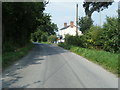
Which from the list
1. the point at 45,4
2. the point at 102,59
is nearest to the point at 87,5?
the point at 45,4

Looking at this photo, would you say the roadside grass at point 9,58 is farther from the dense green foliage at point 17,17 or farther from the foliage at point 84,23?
the foliage at point 84,23

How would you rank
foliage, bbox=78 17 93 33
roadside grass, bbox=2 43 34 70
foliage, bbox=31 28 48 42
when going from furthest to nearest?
foliage, bbox=31 28 48 42, foliage, bbox=78 17 93 33, roadside grass, bbox=2 43 34 70

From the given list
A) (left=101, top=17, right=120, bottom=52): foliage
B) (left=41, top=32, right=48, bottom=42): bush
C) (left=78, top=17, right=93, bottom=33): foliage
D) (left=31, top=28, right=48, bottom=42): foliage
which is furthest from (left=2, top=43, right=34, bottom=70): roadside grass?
(left=41, top=32, right=48, bottom=42): bush

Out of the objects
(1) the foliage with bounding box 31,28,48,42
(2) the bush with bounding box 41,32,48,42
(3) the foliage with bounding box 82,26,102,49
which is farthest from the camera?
(2) the bush with bounding box 41,32,48,42

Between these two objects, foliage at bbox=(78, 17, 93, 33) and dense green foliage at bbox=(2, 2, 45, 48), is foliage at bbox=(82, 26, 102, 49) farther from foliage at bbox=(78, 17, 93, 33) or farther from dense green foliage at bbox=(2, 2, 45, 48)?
dense green foliage at bbox=(2, 2, 45, 48)

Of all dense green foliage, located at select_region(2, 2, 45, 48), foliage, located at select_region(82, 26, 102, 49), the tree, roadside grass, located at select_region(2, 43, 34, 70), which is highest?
the tree

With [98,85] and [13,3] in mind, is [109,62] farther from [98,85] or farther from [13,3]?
[13,3]

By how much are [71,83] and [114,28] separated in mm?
11765

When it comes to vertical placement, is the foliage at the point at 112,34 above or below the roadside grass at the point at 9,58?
above

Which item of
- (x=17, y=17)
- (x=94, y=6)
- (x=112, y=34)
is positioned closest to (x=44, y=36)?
(x=94, y=6)

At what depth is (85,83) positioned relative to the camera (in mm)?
8719

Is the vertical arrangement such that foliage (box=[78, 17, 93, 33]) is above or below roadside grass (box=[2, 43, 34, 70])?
above

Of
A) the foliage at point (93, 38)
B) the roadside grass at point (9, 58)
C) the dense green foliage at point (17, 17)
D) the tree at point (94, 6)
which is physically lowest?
the roadside grass at point (9, 58)

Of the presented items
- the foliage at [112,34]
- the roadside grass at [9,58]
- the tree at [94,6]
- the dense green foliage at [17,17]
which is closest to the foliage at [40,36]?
the tree at [94,6]
